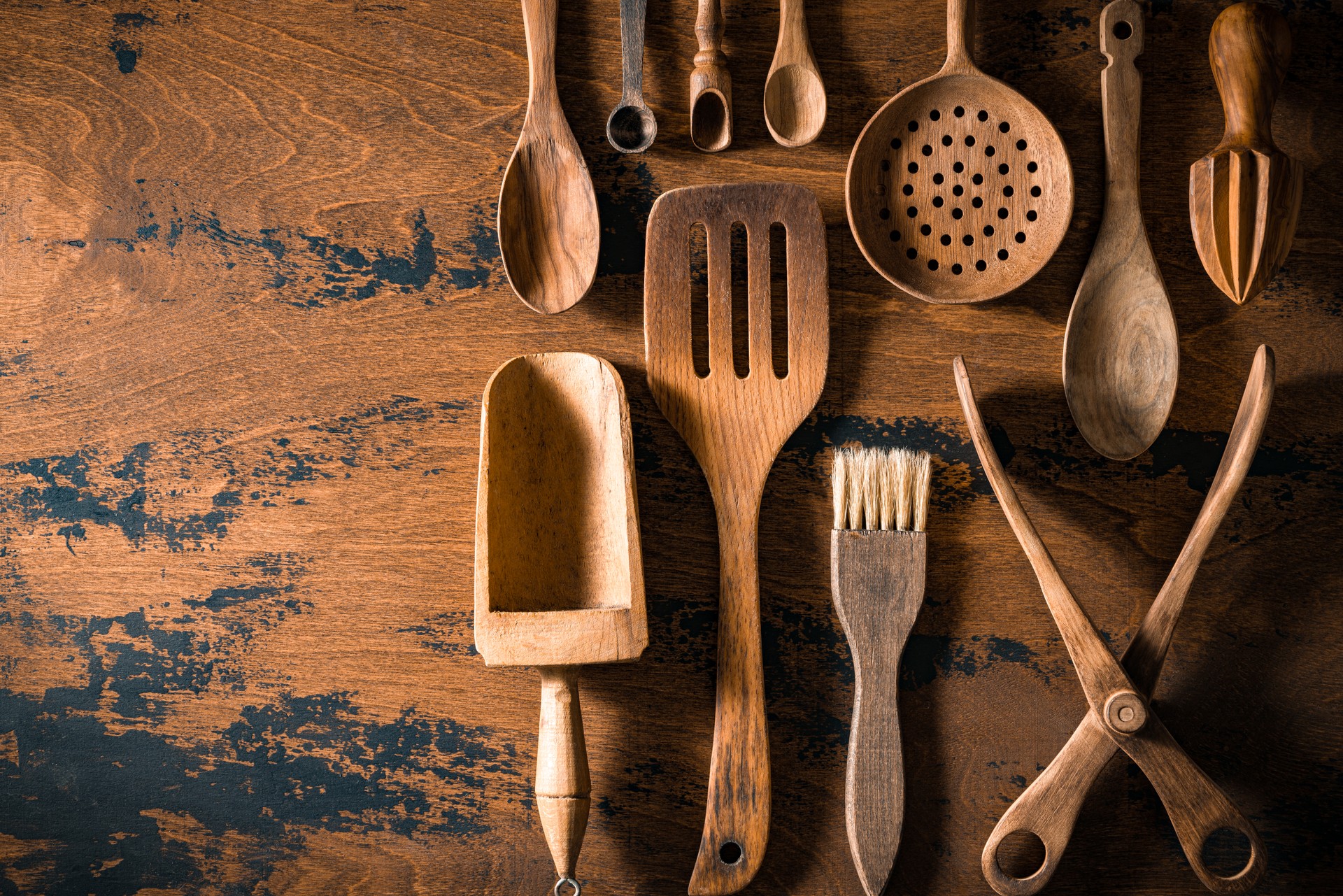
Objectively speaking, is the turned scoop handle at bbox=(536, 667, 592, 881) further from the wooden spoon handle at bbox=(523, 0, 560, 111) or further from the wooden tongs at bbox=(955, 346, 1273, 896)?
the wooden spoon handle at bbox=(523, 0, 560, 111)

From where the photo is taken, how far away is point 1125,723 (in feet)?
1.88

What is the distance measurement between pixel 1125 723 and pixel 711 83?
0.56m

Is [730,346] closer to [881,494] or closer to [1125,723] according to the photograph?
[881,494]

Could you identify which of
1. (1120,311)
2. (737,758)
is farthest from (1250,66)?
(737,758)

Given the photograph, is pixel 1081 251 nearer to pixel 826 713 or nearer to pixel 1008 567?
pixel 1008 567

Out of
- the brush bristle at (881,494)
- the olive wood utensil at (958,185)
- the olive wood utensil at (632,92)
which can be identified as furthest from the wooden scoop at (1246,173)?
the olive wood utensil at (632,92)

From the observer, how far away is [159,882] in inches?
25.3

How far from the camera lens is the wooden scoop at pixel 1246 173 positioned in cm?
59

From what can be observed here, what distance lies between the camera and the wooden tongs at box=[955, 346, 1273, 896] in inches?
22.8

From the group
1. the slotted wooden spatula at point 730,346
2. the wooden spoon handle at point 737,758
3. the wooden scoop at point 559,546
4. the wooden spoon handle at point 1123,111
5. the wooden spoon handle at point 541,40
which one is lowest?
the wooden spoon handle at point 737,758

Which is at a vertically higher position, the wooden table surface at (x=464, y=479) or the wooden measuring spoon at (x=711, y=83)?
the wooden measuring spoon at (x=711, y=83)

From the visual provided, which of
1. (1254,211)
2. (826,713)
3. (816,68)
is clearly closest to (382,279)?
(816,68)

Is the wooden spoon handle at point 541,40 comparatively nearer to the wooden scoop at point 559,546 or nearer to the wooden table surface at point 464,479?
the wooden table surface at point 464,479

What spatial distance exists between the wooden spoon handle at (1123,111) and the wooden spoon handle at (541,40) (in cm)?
43
